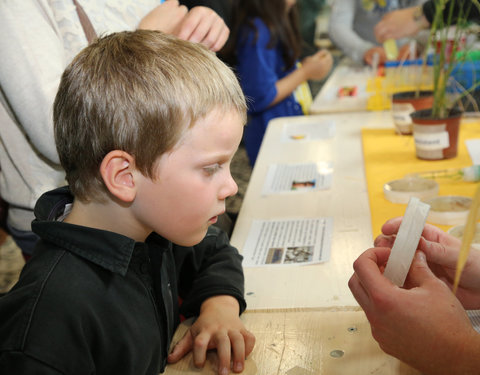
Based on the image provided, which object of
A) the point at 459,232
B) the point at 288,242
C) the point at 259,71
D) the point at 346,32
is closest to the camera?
the point at 459,232

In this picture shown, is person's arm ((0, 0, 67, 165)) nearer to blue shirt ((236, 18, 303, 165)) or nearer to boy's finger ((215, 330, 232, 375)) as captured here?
boy's finger ((215, 330, 232, 375))

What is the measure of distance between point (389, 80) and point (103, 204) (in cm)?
190

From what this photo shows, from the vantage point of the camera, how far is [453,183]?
128 cm

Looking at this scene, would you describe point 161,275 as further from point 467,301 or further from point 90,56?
point 467,301

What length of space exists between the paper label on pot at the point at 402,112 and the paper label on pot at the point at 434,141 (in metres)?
0.23

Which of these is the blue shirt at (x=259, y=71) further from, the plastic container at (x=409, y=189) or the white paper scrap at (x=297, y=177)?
the plastic container at (x=409, y=189)

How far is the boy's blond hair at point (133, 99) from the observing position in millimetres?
763

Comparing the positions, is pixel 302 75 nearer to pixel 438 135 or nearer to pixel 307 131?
pixel 307 131

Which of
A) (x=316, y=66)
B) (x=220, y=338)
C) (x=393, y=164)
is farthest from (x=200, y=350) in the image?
(x=316, y=66)

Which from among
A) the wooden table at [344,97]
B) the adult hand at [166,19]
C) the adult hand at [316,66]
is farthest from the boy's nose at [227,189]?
the adult hand at [316,66]

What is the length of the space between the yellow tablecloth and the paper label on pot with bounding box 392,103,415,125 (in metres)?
0.05

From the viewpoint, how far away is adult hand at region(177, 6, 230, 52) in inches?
49.8

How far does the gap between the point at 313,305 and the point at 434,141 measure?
0.78 m

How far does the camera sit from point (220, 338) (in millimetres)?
774
